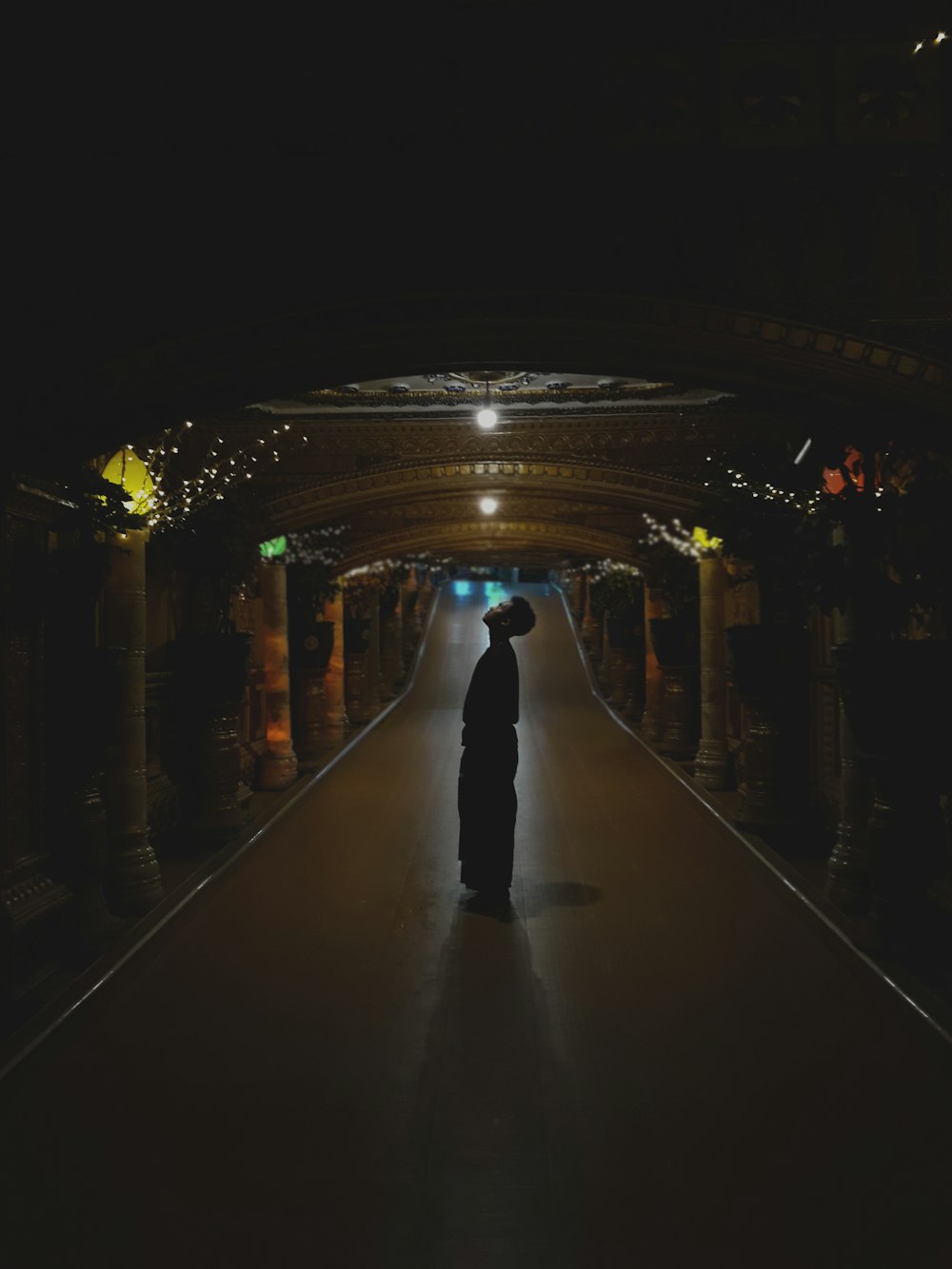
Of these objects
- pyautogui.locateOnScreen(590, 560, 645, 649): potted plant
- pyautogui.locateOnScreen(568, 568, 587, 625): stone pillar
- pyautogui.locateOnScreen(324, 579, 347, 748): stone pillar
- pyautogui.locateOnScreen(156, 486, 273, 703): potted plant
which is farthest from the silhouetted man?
pyautogui.locateOnScreen(568, 568, 587, 625): stone pillar

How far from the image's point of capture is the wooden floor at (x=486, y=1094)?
2.19 meters

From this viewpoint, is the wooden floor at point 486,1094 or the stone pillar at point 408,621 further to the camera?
the stone pillar at point 408,621

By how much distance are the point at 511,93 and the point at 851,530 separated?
2.24m

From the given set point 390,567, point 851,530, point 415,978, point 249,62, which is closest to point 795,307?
point 851,530

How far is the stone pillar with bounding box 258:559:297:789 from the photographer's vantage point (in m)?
9.32

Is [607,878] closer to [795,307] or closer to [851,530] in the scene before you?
[851,530]

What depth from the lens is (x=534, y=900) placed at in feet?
16.5

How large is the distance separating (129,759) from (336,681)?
7196 millimetres

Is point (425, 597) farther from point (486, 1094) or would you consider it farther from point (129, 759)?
point (486, 1094)

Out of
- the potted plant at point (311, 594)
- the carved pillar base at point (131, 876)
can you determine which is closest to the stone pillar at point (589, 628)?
the potted plant at point (311, 594)

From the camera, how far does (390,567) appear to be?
15.1 meters

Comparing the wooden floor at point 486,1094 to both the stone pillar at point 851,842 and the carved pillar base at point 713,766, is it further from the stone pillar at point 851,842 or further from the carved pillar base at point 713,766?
the carved pillar base at point 713,766

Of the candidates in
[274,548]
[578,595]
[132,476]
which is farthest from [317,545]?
[578,595]

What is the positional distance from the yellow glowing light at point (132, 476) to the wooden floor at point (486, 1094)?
211 cm
